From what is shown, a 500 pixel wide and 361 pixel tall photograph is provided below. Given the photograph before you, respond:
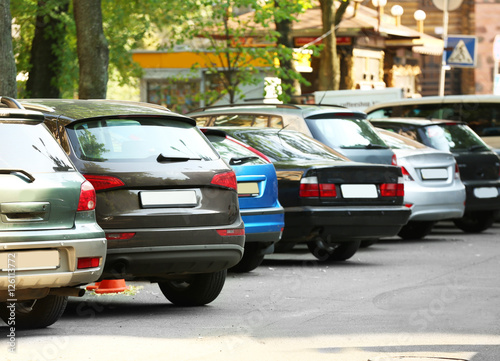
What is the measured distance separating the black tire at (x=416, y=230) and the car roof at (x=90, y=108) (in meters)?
8.20

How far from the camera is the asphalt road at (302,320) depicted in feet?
23.5

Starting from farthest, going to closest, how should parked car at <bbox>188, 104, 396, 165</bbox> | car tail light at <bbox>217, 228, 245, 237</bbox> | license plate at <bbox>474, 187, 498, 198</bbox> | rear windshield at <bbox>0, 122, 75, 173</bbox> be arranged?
license plate at <bbox>474, 187, 498, 198</bbox>, parked car at <bbox>188, 104, 396, 165</bbox>, car tail light at <bbox>217, 228, 245, 237</bbox>, rear windshield at <bbox>0, 122, 75, 173</bbox>

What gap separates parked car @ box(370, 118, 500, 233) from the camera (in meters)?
17.2

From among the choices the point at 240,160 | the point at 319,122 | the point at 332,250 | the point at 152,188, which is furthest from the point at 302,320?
the point at 319,122

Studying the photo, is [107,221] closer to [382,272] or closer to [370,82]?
[382,272]

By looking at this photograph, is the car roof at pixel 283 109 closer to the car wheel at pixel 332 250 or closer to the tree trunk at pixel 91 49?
the car wheel at pixel 332 250

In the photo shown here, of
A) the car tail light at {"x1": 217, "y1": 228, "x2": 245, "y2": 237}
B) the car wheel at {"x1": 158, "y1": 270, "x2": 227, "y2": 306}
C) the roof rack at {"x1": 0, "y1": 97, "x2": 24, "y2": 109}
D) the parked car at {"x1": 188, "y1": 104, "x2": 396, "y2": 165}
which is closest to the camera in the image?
the roof rack at {"x1": 0, "y1": 97, "x2": 24, "y2": 109}

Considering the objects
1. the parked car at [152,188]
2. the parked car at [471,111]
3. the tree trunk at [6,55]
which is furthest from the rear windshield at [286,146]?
the parked car at [471,111]

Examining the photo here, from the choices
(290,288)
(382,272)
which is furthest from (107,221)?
(382,272)

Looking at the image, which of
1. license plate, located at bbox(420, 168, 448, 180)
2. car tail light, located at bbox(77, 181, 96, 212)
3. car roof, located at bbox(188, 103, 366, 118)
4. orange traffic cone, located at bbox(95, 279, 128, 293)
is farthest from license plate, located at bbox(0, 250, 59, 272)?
license plate, located at bbox(420, 168, 448, 180)

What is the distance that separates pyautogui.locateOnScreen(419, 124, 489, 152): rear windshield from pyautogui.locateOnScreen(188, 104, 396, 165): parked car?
2647 millimetres

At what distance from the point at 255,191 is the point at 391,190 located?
2212 mm

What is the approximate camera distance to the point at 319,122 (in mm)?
14508

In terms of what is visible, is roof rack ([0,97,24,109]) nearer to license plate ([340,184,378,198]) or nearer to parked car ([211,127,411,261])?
parked car ([211,127,411,261])
